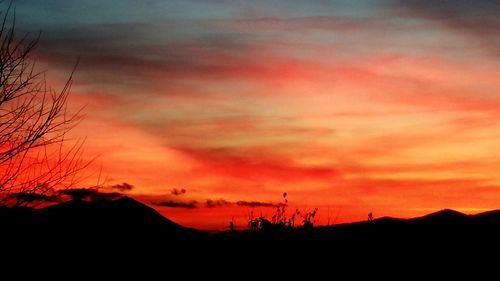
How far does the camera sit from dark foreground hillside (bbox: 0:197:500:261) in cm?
1338

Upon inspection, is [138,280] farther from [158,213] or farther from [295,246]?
[158,213]

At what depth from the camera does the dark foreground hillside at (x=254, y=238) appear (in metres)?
13.4

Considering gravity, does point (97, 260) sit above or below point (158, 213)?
below

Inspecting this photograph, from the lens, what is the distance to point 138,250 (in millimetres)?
14664

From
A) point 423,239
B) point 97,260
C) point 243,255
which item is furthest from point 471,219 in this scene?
point 97,260

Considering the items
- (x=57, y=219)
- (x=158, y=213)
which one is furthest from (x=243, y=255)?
(x=158, y=213)

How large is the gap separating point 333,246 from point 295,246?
77 centimetres

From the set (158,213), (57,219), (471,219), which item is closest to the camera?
(471,219)

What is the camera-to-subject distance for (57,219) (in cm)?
1708

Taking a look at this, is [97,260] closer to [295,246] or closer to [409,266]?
[295,246]

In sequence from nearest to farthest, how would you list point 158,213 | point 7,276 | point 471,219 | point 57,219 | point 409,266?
point 409,266, point 7,276, point 471,219, point 57,219, point 158,213

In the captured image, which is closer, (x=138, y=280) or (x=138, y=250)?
(x=138, y=280)

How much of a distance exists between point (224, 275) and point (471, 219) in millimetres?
5344

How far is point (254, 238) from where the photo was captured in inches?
580
